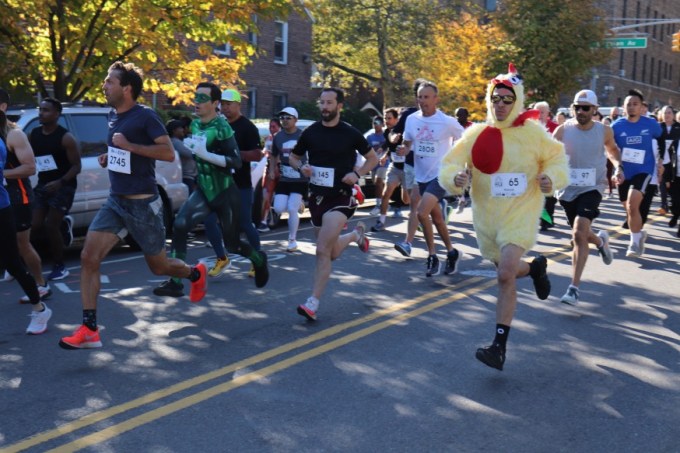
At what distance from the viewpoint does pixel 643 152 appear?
11.5 metres

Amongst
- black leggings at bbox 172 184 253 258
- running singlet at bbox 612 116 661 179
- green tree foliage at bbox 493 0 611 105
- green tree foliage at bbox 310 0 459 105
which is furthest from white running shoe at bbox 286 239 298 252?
green tree foliage at bbox 310 0 459 105

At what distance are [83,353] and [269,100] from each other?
2700 cm

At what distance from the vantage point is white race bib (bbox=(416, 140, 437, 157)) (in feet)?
33.1

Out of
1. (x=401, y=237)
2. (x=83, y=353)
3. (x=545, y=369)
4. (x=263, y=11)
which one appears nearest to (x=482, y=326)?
(x=545, y=369)

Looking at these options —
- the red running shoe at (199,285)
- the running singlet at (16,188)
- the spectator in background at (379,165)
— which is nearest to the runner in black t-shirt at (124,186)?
the red running shoe at (199,285)

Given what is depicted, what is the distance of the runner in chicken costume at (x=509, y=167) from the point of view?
6.36 m

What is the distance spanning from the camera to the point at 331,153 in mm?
7777

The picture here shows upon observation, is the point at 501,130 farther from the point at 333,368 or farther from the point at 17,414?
the point at 17,414

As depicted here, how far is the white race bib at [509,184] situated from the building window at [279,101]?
27.1 metres

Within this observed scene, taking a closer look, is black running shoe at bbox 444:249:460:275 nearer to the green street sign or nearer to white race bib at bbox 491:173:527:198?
white race bib at bbox 491:173:527:198

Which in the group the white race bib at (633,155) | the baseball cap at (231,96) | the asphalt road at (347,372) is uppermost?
the baseball cap at (231,96)

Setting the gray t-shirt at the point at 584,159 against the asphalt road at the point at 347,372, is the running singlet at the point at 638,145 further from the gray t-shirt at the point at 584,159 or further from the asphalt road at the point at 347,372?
the gray t-shirt at the point at 584,159

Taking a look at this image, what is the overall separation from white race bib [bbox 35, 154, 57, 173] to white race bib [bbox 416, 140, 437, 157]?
3856 millimetres

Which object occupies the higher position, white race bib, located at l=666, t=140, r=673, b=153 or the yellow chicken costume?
white race bib, located at l=666, t=140, r=673, b=153
